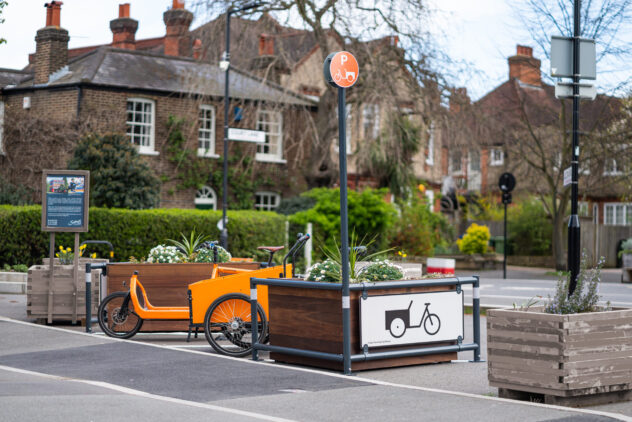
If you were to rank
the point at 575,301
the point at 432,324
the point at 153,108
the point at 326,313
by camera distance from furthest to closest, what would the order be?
the point at 153,108, the point at 432,324, the point at 326,313, the point at 575,301

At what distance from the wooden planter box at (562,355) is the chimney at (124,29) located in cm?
3832

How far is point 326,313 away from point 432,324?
4.11 feet

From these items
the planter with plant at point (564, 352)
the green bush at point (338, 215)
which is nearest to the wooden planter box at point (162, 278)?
the planter with plant at point (564, 352)

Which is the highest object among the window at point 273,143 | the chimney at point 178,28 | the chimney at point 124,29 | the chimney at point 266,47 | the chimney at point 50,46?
the chimney at point 124,29

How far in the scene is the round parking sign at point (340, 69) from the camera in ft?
30.7

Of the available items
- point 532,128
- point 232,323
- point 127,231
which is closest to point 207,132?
point 127,231

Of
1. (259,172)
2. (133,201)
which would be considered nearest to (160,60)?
(259,172)

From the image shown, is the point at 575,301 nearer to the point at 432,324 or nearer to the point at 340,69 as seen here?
the point at 432,324

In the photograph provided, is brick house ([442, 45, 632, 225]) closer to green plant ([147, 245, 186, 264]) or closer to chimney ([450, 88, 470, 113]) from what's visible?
chimney ([450, 88, 470, 113])

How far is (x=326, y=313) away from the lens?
31.5 feet

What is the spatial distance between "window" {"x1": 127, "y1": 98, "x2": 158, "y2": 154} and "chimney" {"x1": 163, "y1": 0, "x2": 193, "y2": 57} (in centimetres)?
279

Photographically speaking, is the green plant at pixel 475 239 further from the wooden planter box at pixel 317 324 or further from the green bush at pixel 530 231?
the wooden planter box at pixel 317 324

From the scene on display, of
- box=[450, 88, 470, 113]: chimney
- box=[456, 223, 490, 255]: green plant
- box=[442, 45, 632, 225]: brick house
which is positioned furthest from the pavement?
box=[456, 223, 490, 255]: green plant

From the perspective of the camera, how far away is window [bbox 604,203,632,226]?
52.2 metres
